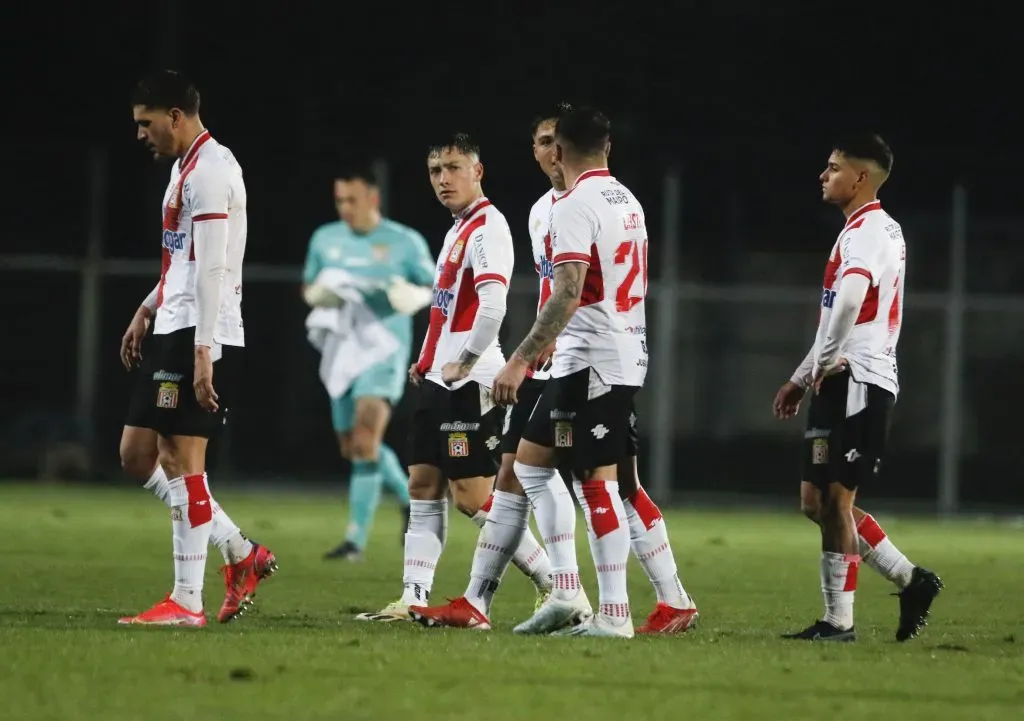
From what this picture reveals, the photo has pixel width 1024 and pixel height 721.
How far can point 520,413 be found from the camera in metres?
8.92

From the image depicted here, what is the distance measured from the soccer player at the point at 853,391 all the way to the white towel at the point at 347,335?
522 cm

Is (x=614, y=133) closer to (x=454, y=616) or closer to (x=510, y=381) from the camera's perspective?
(x=454, y=616)

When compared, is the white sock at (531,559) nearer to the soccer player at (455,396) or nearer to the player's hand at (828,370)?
the soccer player at (455,396)

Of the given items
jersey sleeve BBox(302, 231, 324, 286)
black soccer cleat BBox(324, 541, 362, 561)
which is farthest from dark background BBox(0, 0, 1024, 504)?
black soccer cleat BBox(324, 541, 362, 561)

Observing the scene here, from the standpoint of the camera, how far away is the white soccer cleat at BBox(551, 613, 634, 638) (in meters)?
8.01

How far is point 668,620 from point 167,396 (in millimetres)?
2295

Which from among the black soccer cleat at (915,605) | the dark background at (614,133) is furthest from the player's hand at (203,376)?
the dark background at (614,133)

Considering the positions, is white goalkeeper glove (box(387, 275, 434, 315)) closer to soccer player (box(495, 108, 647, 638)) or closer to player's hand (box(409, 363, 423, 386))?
player's hand (box(409, 363, 423, 386))

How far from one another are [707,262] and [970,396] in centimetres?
399

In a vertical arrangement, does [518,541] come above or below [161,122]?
below

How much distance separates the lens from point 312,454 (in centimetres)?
2148

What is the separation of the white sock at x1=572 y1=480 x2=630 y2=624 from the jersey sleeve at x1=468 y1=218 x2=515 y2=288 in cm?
109

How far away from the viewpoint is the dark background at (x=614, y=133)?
22.2m

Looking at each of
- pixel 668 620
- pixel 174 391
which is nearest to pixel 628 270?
pixel 668 620
